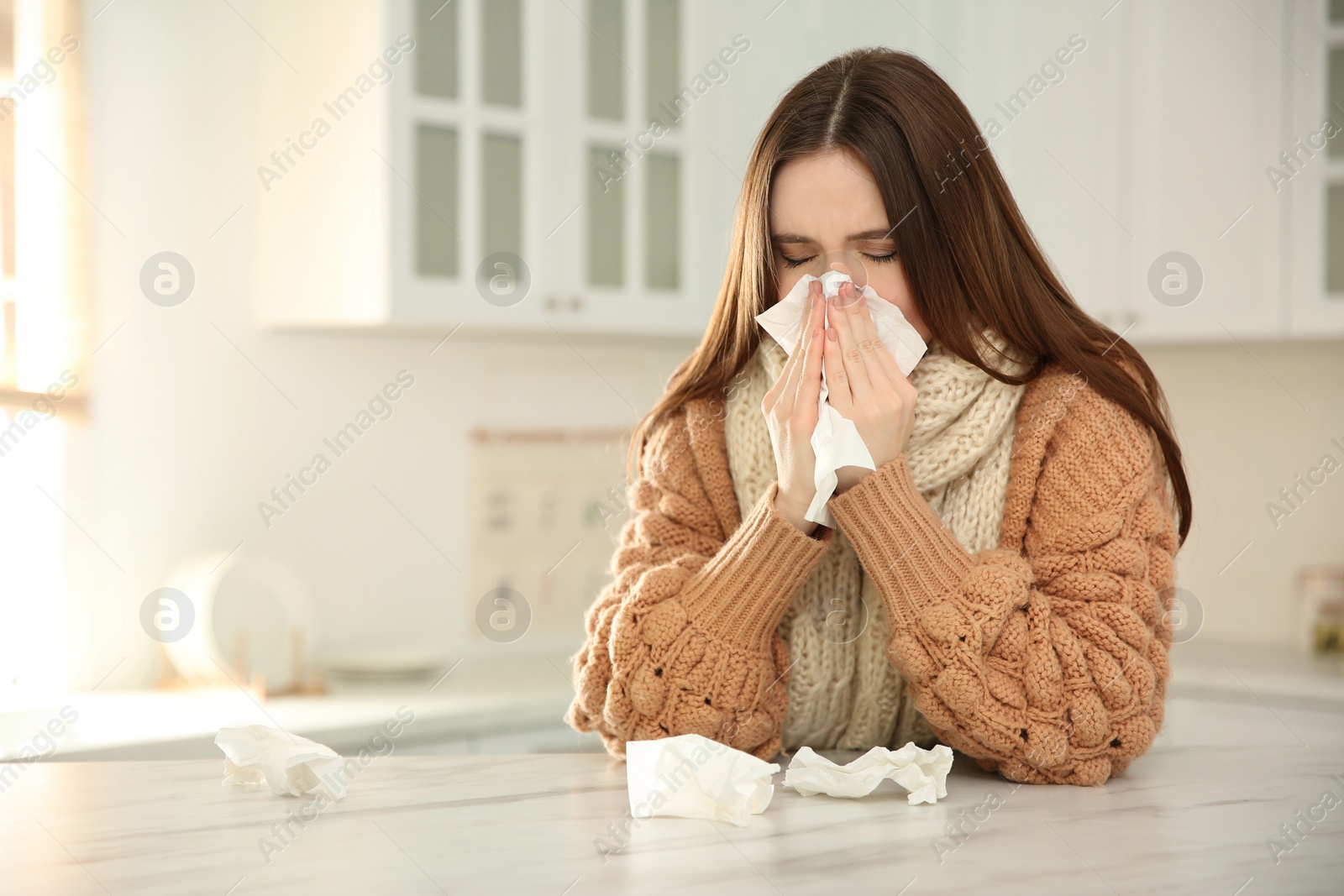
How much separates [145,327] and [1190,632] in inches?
97.0

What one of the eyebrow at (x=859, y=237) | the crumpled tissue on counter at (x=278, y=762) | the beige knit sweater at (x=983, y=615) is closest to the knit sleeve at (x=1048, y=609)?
the beige knit sweater at (x=983, y=615)

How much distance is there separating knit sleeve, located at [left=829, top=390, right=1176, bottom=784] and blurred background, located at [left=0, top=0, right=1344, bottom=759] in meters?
1.46

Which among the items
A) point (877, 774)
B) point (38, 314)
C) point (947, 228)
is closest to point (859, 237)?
point (947, 228)

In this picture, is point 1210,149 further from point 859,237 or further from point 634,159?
point 859,237

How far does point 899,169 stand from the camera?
1124 mm

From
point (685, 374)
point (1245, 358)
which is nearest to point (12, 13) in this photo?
point (685, 374)

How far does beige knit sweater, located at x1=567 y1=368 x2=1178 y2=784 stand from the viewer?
100 centimetres

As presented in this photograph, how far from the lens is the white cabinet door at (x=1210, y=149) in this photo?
8.92 feet

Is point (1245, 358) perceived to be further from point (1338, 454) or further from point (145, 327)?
point (145, 327)

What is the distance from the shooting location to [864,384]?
1.12m

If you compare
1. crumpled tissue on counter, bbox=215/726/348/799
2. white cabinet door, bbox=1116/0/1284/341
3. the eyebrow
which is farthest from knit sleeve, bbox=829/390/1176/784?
white cabinet door, bbox=1116/0/1284/341

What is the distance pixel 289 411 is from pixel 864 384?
75.5 inches

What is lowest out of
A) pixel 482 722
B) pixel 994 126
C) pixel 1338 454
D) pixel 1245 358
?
pixel 482 722

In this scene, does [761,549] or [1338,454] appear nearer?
[761,549]
